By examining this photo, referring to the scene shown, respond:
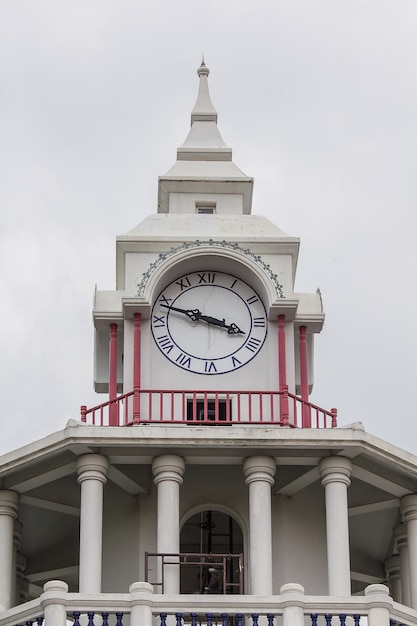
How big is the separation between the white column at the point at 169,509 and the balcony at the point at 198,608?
1.71 m

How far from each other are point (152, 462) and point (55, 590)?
3976 mm

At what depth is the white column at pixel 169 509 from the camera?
33.6 metres

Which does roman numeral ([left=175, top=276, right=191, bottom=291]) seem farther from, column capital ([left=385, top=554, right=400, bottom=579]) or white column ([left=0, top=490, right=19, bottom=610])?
column capital ([left=385, top=554, right=400, bottom=579])

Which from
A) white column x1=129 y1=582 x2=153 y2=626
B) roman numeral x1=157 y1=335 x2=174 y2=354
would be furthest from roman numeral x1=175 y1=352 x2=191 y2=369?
white column x1=129 y1=582 x2=153 y2=626

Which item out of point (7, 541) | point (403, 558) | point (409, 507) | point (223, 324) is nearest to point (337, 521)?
point (409, 507)

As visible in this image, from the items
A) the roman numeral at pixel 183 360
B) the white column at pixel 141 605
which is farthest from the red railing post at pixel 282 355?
the white column at pixel 141 605

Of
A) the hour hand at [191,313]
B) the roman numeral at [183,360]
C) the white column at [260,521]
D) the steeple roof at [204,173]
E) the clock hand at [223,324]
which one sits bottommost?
the white column at [260,521]

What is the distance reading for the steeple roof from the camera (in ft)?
130

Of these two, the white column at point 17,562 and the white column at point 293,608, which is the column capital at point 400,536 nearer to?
the white column at point 293,608

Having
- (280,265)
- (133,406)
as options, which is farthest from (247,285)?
(133,406)

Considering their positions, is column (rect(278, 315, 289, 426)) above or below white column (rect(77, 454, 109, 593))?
above

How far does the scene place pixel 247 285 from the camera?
1490 inches

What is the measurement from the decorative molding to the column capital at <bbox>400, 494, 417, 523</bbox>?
4.24 meters

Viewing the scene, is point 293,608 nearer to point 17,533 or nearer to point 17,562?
point 17,533
